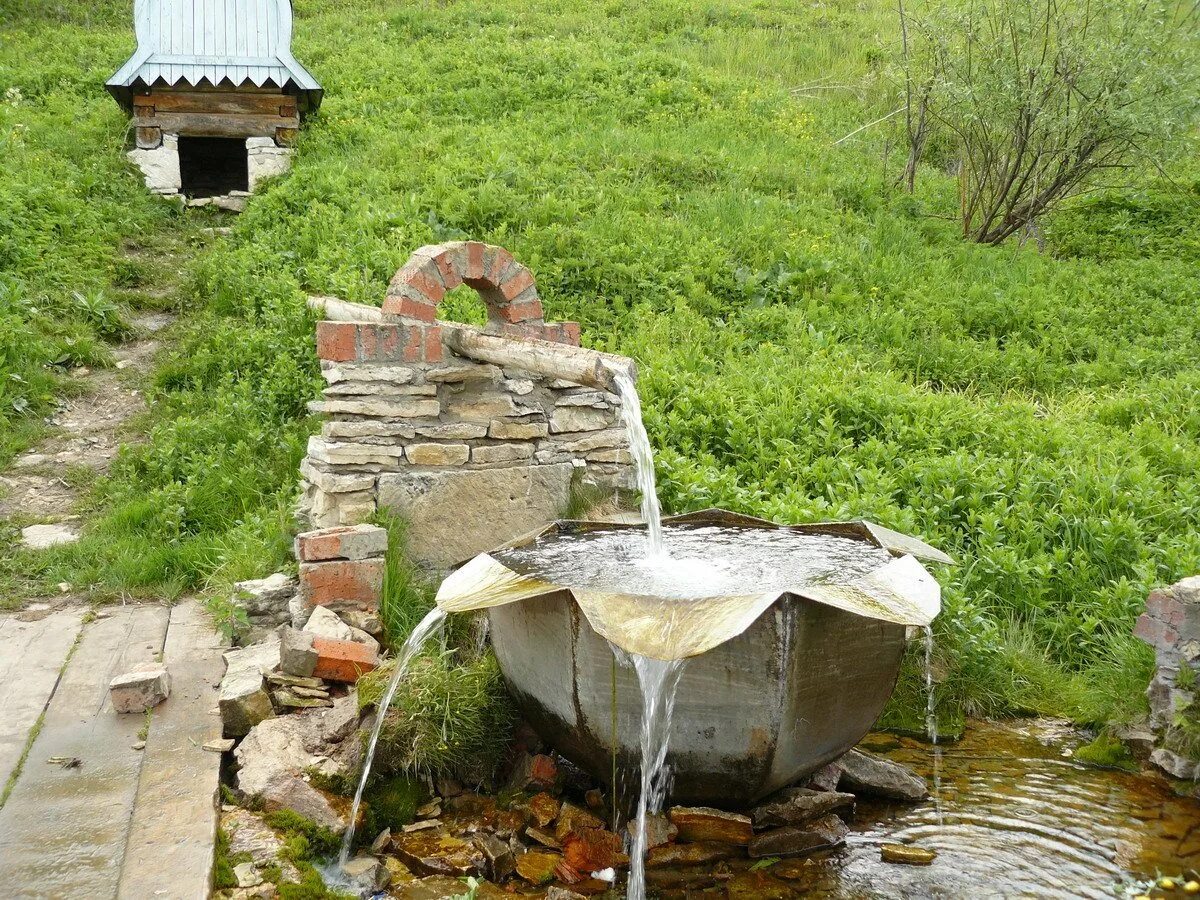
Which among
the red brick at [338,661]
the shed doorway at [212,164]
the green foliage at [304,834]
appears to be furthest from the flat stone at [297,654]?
the shed doorway at [212,164]

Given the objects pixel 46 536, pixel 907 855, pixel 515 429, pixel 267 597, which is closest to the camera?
pixel 907 855

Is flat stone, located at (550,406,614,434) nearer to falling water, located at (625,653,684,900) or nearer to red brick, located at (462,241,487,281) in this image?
red brick, located at (462,241,487,281)

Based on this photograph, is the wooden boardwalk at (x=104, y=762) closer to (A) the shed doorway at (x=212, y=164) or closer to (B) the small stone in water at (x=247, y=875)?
(B) the small stone in water at (x=247, y=875)

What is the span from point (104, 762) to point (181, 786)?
14.9 inches

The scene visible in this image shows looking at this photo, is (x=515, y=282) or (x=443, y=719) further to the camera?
(x=515, y=282)

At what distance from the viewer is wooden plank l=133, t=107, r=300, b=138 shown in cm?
1224

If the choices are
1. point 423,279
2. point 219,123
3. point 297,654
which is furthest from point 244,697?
point 219,123

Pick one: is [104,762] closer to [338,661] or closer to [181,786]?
[181,786]

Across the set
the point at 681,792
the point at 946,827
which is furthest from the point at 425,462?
the point at 946,827

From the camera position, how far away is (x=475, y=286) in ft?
17.1

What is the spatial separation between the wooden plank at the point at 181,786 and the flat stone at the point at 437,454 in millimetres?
1224

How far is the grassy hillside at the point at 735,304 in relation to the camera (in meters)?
5.39

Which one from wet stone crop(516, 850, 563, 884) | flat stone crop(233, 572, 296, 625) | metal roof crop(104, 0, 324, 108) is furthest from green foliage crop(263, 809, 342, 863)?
metal roof crop(104, 0, 324, 108)

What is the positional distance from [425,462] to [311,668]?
1199mm
